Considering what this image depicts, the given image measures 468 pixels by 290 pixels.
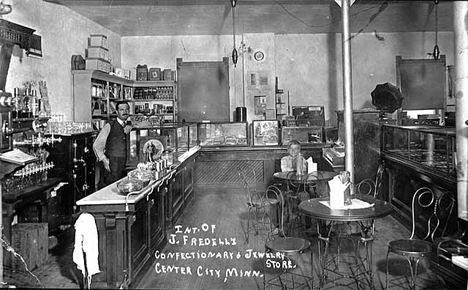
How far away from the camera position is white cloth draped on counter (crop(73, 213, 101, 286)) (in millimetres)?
2545

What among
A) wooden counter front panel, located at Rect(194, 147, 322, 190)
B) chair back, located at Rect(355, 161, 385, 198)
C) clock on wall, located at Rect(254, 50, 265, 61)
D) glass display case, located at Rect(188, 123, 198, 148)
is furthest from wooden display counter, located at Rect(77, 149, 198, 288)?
clock on wall, located at Rect(254, 50, 265, 61)

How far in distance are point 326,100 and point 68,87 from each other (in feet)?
14.8

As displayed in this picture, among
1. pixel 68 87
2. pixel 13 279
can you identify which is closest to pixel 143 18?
pixel 68 87

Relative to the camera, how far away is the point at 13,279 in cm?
311

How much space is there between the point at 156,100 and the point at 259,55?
6.61 feet

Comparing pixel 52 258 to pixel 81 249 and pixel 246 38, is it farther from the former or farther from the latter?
pixel 246 38

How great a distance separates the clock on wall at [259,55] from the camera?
7945 mm

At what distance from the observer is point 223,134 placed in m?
6.49

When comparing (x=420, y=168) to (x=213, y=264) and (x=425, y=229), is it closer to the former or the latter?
(x=425, y=229)

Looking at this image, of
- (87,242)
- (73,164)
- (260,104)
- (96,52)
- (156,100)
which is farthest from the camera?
(260,104)

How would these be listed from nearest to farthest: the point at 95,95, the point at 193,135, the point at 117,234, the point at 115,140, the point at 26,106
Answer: the point at 117,234, the point at 26,106, the point at 115,140, the point at 95,95, the point at 193,135

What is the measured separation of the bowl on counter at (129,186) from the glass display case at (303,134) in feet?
11.8

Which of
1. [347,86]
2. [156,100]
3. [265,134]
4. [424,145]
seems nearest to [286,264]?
[347,86]

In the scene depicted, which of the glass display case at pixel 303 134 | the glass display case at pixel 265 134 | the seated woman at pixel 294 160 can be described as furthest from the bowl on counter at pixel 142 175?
the glass display case at pixel 303 134
